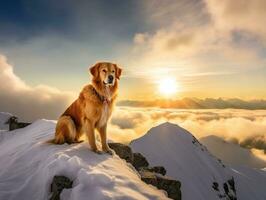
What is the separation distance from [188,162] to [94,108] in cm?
15077

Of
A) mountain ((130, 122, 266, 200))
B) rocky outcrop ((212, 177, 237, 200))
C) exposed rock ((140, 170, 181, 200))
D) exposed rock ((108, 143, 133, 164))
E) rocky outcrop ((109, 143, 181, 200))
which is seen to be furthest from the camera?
rocky outcrop ((212, 177, 237, 200))

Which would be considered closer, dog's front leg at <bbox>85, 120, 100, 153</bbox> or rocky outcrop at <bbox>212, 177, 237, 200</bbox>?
dog's front leg at <bbox>85, 120, 100, 153</bbox>

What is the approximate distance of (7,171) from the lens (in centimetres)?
1273

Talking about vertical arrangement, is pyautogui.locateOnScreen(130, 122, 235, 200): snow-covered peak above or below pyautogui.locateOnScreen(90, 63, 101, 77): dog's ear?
below

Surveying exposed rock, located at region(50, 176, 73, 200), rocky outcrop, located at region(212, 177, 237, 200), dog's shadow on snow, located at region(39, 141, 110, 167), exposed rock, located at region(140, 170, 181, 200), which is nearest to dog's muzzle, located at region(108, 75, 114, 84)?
dog's shadow on snow, located at region(39, 141, 110, 167)

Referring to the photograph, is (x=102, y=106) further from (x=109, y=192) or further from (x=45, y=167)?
(x=109, y=192)

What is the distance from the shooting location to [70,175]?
10797 mm

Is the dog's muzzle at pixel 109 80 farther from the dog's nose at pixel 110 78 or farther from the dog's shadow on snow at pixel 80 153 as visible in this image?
the dog's shadow on snow at pixel 80 153

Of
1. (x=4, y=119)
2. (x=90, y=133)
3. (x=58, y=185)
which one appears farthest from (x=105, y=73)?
(x=4, y=119)

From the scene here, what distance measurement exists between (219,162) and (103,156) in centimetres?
17439

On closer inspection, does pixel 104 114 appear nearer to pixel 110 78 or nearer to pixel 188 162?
pixel 110 78

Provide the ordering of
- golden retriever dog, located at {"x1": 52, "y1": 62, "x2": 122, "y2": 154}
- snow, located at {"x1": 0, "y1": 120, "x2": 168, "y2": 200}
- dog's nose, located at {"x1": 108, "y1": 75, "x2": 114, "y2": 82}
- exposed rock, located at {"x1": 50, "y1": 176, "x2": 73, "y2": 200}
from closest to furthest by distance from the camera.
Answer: snow, located at {"x1": 0, "y1": 120, "x2": 168, "y2": 200} < exposed rock, located at {"x1": 50, "y1": 176, "x2": 73, "y2": 200} < dog's nose, located at {"x1": 108, "y1": 75, "x2": 114, "y2": 82} < golden retriever dog, located at {"x1": 52, "y1": 62, "x2": 122, "y2": 154}

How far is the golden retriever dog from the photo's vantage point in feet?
42.5

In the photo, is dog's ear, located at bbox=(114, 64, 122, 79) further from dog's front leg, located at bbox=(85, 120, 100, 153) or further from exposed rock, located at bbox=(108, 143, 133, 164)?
exposed rock, located at bbox=(108, 143, 133, 164)
